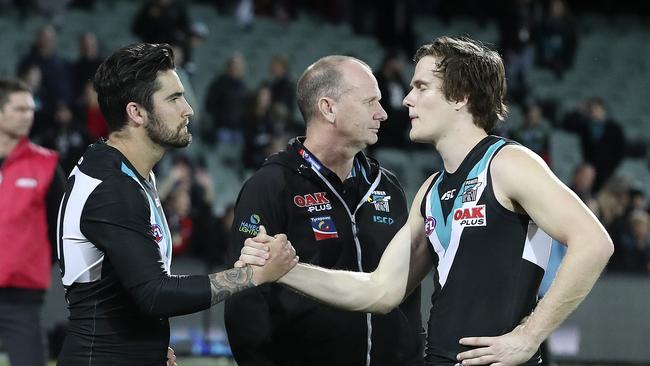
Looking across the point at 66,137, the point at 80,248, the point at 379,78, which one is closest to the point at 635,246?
the point at 379,78

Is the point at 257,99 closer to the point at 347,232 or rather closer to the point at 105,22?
the point at 105,22

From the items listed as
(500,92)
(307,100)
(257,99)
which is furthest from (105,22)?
(500,92)

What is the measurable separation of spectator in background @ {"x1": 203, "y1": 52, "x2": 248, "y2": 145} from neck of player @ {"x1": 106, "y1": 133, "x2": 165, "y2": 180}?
363 inches

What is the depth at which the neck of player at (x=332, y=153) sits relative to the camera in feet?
17.7

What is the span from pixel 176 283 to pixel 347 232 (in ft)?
4.31

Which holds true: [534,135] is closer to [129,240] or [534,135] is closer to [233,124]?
[233,124]

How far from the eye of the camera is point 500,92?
4449 millimetres

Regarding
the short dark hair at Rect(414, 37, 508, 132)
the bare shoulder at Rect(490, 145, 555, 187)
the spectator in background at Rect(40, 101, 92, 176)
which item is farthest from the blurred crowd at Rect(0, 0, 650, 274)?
the bare shoulder at Rect(490, 145, 555, 187)

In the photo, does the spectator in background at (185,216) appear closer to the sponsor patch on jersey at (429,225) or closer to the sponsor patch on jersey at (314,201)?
the sponsor patch on jersey at (314,201)

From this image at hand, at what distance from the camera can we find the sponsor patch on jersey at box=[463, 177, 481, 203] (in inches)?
164

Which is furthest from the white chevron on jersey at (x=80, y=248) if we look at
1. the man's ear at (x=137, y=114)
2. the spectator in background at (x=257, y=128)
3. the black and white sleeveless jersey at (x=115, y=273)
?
the spectator in background at (x=257, y=128)

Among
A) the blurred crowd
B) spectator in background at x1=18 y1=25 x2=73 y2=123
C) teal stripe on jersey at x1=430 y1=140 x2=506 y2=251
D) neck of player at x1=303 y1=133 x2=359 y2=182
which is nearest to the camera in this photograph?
teal stripe on jersey at x1=430 y1=140 x2=506 y2=251

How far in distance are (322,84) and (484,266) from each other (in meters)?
1.72

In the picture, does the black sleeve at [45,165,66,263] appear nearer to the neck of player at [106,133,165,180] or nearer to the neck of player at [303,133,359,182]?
the neck of player at [303,133,359,182]
